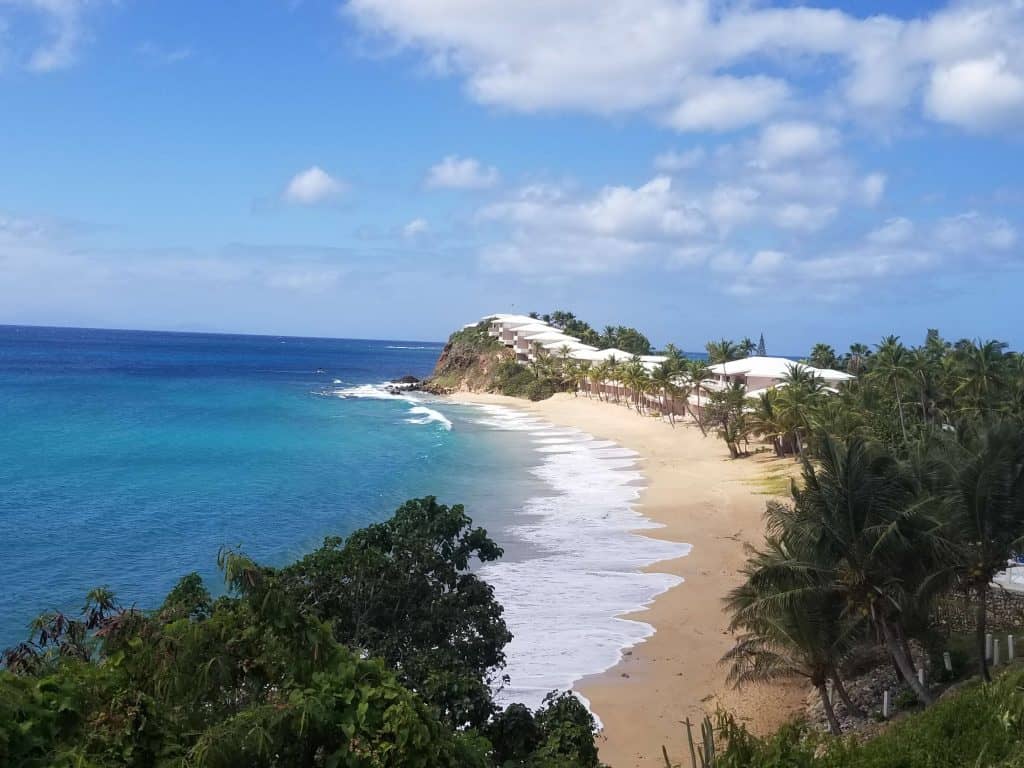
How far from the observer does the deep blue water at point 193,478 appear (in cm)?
2367

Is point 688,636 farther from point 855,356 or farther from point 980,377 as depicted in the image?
point 855,356

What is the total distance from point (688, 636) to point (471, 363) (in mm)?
76481

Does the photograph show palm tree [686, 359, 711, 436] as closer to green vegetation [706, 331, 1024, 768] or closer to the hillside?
the hillside

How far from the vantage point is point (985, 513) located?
43.6ft

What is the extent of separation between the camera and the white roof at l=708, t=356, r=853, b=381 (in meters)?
45.3

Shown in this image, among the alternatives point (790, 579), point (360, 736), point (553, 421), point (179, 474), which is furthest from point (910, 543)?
point (553, 421)

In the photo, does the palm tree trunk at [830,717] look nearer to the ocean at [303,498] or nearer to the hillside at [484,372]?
the ocean at [303,498]

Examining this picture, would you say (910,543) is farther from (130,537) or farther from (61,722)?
(130,537)

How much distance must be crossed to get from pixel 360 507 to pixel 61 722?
27.0 metres

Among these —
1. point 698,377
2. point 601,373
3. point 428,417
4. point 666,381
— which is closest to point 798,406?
point 698,377

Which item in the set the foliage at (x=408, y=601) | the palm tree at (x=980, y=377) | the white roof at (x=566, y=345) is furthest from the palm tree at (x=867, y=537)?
the white roof at (x=566, y=345)

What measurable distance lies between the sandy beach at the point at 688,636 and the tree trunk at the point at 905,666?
246cm

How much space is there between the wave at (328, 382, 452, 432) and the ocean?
69 cm

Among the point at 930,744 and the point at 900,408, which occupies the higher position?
the point at 900,408
